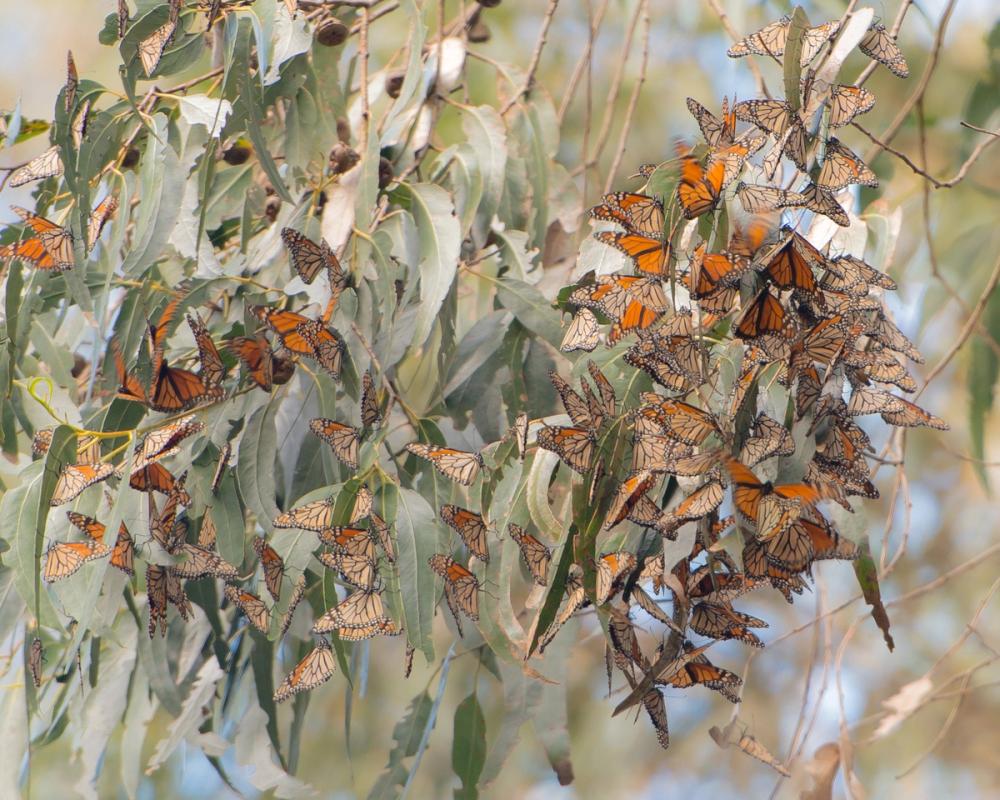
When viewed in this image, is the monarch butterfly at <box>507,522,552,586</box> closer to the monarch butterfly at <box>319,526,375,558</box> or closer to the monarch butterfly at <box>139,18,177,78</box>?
the monarch butterfly at <box>319,526,375,558</box>

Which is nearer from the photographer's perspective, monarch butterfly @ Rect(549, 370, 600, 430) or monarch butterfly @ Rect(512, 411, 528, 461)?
monarch butterfly @ Rect(549, 370, 600, 430)

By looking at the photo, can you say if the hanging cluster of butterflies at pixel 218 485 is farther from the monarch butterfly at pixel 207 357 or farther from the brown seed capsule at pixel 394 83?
the brown seed capsule at pixel 394 83

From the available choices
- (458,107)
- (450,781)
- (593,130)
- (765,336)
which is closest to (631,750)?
(450,781)

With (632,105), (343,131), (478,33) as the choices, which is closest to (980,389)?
(632,105)

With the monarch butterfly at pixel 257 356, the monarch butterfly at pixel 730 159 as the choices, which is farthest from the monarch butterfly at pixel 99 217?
the monarch butterfly at pixel 730 159

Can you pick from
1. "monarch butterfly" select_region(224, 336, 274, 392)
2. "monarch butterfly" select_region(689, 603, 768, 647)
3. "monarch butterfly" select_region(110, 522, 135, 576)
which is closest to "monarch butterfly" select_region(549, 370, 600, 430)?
"monarch butterfly" select_region(689, 603, 768, 647)

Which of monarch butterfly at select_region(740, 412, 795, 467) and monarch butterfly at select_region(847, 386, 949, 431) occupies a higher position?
monarch butterfly at select_region(740, 412, 795, 467)
